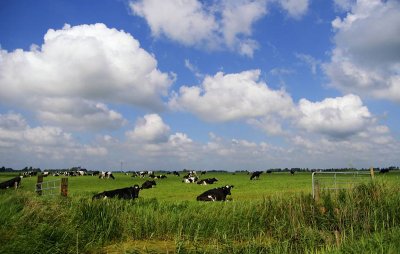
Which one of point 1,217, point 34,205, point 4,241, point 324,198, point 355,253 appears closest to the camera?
point 355,253

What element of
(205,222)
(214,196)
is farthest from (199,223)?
(214,196)

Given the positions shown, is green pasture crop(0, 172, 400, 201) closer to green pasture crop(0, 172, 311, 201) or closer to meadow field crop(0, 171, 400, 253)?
green pasture crop(0, 172, 311, 201)

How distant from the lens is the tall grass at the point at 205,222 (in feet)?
43.0

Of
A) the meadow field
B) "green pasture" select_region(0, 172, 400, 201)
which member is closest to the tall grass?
the meadow field

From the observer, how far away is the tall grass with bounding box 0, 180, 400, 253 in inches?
516

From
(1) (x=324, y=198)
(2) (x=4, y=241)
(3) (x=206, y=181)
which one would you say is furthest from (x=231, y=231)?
(3) (x=206, y=181)

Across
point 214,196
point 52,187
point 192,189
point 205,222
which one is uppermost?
point 52,187

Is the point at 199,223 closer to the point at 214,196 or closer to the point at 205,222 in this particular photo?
the point at 205,222

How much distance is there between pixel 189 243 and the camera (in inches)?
552

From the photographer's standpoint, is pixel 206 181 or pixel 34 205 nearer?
pixel 34 205

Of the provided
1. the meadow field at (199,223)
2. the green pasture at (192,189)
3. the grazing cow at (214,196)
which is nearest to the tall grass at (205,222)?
the meadow field at (199,223)

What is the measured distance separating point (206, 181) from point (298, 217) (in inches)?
1334

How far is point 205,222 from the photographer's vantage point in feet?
53.2

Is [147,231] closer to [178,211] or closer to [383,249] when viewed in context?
[178,211]
